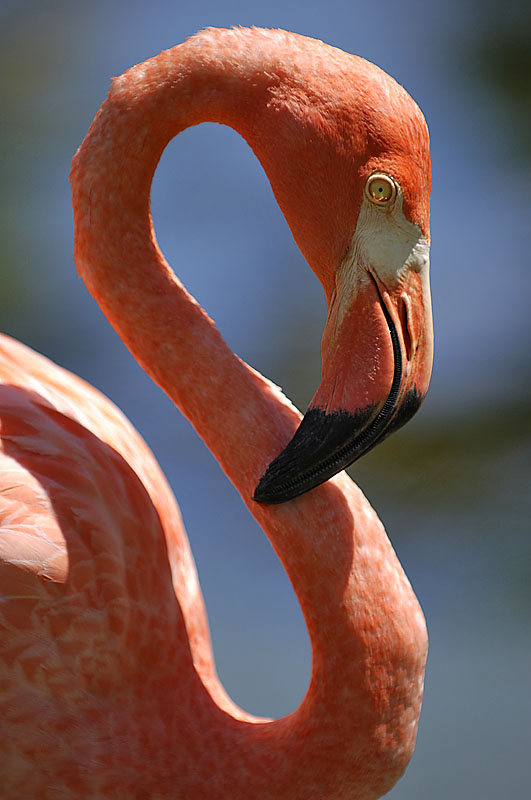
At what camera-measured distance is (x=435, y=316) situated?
3.77m

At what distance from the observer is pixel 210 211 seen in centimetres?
422

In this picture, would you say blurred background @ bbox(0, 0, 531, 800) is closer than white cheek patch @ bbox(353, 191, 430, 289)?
No

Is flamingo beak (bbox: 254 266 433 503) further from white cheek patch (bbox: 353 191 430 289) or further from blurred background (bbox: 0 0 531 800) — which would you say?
blurred background (bbox: 0 0 531 800)

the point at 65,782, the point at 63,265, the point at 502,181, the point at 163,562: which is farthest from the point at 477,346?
the point at 65,782

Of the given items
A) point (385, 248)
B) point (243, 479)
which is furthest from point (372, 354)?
point (243, 479)

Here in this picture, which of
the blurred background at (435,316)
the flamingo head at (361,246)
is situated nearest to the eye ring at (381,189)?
the flamingo head at (361,246)

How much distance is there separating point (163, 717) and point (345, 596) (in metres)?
0.32

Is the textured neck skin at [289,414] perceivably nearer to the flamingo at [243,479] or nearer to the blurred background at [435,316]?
the flamingo at [243,479]

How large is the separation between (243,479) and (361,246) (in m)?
0.37

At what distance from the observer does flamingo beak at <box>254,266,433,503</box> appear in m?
1.14

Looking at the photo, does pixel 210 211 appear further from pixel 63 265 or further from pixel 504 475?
pixel 504 475

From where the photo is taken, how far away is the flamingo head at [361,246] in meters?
1.15

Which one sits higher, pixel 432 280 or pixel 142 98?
pixel 432 280

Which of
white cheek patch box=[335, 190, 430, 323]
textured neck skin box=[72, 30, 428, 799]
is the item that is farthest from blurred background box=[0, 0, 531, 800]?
white cheek patch box=[335, 190, 430, 323]
